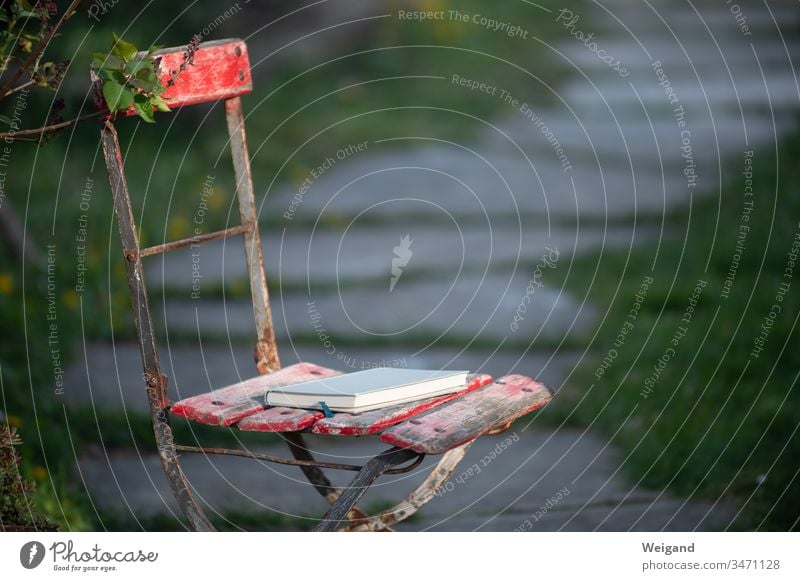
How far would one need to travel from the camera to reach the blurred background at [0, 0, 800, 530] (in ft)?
12.3

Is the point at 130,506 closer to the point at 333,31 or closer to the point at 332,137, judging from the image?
the point at 332,137

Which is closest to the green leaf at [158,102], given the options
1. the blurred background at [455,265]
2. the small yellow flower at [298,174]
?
the blurred background at [455,265]

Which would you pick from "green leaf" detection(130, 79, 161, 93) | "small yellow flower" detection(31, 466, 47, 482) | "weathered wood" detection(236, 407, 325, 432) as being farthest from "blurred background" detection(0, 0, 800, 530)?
"weathered wood" detection(236, 407, 325, 432)

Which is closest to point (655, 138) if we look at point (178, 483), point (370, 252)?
point (370, 252)

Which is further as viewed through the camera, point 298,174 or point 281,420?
point 298,174

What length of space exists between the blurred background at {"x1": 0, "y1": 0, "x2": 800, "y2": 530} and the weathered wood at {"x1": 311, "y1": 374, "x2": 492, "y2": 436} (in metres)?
0.86

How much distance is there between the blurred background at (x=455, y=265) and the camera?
12.3 ft

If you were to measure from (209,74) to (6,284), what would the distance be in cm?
219

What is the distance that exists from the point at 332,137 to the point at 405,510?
517cm

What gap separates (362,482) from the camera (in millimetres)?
2525

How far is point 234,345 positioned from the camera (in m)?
4.96

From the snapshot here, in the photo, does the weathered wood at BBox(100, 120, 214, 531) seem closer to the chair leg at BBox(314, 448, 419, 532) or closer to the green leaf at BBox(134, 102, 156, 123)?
the green leaf at BBox(134, 102, 156, 123)

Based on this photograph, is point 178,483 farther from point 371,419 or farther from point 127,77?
point 127,77

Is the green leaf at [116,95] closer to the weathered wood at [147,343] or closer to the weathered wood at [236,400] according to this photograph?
the weathered wood at [147,343]
